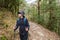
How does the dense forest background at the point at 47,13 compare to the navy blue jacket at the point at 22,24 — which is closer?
the navy blue jacket at the point at 22,24

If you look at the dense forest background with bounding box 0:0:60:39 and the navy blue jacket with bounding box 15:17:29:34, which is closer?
the navy blue jacket with bounding box 15:17:29:34

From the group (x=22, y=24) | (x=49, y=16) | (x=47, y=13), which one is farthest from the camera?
(x=47, y=13)

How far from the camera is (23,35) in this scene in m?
8.74

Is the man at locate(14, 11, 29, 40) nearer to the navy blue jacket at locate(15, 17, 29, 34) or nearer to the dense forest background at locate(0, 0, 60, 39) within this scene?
the navy blue jacket at locate(15, 17, 29, 34)

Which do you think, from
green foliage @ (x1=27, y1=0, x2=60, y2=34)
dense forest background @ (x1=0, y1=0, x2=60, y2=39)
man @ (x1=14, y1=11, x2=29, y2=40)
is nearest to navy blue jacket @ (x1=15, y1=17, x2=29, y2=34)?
man @ (x1=14, y1=11, x2=29, y2=40)

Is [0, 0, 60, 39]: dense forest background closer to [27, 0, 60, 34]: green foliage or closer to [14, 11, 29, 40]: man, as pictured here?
[27, 0, 60, 34]: green foliage

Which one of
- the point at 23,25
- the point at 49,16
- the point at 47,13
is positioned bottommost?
the point at 49,16

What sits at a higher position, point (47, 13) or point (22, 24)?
point (22, 24)

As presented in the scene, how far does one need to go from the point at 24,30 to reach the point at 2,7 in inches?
202

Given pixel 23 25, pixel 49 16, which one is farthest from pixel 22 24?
pixel 49 16

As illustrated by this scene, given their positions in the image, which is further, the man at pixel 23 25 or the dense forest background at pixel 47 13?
the dense forest background at pixel 47 13

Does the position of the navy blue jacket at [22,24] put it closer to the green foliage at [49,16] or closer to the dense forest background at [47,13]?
the dense forest background at [47,13]

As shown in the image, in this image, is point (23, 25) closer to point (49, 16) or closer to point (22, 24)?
point (22, 24)

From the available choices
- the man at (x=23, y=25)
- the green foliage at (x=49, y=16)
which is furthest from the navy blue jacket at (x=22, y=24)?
the green foliage at (x=49, y=16)
